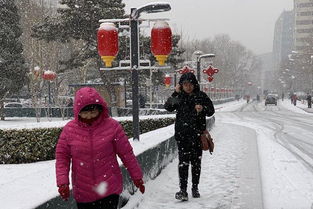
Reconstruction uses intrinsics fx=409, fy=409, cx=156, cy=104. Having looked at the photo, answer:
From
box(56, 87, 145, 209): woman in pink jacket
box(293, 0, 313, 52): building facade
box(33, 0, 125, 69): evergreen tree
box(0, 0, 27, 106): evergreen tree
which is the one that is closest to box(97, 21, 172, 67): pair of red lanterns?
box(56, 87, 145, 209): woman in pink jacket

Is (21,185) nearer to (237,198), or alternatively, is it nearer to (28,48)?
(237,198)

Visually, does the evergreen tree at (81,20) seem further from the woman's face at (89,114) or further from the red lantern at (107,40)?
the woman's face at (89,114)

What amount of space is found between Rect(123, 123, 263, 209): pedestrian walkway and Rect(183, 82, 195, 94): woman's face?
152cm

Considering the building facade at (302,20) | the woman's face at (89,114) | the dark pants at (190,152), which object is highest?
the building facade at (302,20)

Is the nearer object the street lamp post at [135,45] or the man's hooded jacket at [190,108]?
the man's hooded jacket at [190,108]

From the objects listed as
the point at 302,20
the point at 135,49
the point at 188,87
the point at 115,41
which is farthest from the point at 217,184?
the point at 302,20

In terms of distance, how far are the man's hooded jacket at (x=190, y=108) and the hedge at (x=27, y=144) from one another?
6.42 m

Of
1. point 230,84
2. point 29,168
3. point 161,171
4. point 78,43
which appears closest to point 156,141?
point 161,171

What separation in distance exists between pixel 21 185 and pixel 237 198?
3293 mm

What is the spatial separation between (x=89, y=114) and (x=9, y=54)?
2804cm

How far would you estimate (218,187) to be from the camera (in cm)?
659

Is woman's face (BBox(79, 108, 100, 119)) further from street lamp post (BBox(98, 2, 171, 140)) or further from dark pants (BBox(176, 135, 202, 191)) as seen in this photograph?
street lamp post (BBox(98, 2, 171, 140))

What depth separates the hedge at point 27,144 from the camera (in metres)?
10.8

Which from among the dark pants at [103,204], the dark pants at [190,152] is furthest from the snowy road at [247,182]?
the dark pants at [103,204]
